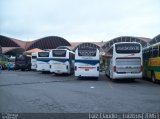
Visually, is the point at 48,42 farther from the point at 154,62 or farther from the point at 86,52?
the point at 154,62

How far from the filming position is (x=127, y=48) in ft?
80.6

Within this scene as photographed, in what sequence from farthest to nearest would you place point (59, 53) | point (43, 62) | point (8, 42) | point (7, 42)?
point (7, 42) → point (8, 42) → point (43, 62) → point (59, 53)

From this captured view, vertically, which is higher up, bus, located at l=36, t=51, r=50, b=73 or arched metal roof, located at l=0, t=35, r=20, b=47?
arched metal roof, located at l=0, t=35, r=20, b=47

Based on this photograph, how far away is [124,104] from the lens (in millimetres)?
12398

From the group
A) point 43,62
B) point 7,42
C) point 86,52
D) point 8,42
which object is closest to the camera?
point 86,52

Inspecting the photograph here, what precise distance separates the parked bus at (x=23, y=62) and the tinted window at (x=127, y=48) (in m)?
27.9

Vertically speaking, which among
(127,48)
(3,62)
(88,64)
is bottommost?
(3,62)

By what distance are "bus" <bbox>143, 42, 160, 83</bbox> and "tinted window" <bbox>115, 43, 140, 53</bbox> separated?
48.4 inches

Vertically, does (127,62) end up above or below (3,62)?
above

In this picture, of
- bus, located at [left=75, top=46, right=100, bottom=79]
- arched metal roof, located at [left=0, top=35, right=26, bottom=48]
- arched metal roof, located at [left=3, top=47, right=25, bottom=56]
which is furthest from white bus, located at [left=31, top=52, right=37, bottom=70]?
arched metal roof, located at [left=0, top=35, right=26, bottom=48]

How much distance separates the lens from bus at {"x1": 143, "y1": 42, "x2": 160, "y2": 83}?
23.0 metres

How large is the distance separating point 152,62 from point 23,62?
29.6 m

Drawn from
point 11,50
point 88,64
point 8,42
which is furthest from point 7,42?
point 88,64

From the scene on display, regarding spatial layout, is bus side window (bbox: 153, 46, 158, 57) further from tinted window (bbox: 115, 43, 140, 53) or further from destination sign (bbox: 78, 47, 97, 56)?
destination sign (bbox: 78, 47, 97, 56)
